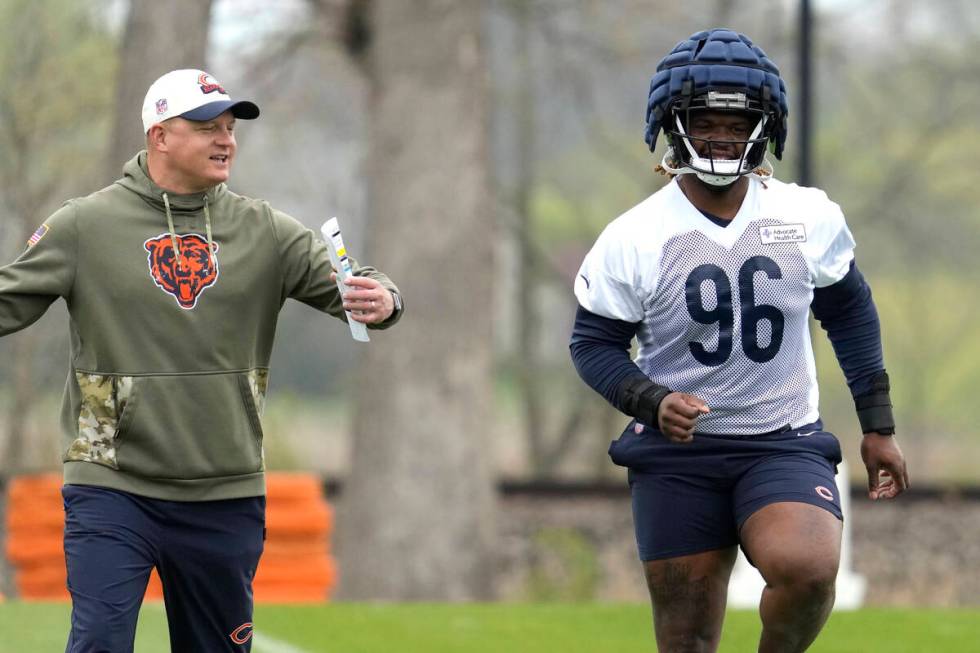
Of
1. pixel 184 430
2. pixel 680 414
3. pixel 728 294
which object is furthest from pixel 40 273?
pixel 728 294

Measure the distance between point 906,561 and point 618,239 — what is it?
1529 centimetres

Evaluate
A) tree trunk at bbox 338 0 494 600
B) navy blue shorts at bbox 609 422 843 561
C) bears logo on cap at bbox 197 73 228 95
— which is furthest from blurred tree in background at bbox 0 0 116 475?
navy blue shorts at bbox 609 422 843 561

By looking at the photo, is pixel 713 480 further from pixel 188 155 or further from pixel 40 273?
pixel 40 273

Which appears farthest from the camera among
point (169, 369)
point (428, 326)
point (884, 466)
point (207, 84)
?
point (428, 326)

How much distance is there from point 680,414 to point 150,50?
34.5 feet

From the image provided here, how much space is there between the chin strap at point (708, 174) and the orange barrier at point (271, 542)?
8.37 metres

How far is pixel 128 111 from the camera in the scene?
15188mm

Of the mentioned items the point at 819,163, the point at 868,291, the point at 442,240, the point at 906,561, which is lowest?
the point at 906,561

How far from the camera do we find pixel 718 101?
5.64 meters

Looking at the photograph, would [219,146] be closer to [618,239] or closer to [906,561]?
[618,239]

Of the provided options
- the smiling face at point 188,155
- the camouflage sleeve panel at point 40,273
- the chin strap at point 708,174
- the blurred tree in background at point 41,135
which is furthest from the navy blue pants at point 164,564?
the blurred tree in background at point 41,135

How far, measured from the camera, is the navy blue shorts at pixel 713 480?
5582 millimetres

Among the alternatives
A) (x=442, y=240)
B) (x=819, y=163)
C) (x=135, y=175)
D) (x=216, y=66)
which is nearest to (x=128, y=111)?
(x=442, y=240)

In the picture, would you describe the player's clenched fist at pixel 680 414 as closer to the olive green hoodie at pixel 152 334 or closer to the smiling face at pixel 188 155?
the olive green hoodie at pixel 152 334
